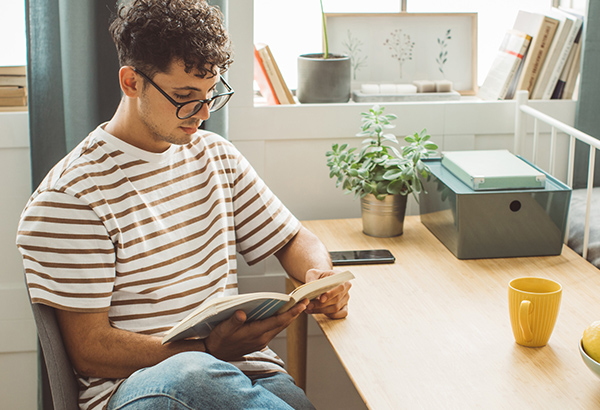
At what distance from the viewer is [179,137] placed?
126 cm

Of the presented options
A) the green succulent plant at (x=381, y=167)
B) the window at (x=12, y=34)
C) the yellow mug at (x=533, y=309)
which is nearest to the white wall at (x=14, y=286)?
the window at (x=12, y=34)

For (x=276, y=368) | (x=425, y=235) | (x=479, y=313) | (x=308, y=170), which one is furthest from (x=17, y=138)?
(x=479, y=313)

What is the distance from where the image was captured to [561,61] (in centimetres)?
194

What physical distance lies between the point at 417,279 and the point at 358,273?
129 mm

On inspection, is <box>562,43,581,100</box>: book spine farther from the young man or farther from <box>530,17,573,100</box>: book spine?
the young man

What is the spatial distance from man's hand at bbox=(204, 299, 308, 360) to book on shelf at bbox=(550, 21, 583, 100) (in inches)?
47.7

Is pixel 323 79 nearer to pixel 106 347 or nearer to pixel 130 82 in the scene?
pixel 130 82

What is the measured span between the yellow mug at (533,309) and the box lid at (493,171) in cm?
42

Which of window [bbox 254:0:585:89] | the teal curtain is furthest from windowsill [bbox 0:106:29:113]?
the teal curtain

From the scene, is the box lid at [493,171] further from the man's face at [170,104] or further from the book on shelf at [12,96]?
the book on shelf at [12,96]

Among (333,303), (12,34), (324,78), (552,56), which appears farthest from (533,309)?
(12,34)

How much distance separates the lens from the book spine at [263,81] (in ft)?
6.03

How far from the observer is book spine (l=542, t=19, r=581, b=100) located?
1.90 metres

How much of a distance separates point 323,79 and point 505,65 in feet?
1.78
